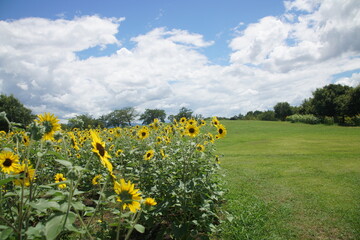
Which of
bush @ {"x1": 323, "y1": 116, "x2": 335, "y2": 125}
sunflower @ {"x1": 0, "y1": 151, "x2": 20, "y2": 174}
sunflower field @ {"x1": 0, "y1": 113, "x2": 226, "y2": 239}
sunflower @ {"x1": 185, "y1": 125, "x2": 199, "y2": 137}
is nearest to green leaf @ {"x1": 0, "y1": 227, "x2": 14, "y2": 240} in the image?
sunflower field @ {"x1": 0, "y1": 113, "x2": 226, "y2": 239}

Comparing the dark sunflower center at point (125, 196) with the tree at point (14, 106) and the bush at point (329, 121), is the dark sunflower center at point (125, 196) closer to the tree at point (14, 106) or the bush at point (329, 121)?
the tree at point (14, 106)

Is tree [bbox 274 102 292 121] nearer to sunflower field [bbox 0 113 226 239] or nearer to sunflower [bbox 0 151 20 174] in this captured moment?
sunflower field [bbox 0 113 226 239]

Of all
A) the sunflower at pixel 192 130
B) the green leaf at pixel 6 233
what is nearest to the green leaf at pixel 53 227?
the green leaf at pixel 6 233

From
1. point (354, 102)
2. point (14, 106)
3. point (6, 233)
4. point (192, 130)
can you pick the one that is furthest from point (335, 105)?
point (14, 106)

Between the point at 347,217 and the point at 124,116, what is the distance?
54158mm

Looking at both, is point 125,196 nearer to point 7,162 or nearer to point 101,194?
point 101,194

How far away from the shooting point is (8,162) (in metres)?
2.11

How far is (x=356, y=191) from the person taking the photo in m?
5.57

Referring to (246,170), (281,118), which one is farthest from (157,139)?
(281,118)

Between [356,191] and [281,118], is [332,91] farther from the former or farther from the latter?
[356,191]

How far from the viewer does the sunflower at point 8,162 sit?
2055 mm

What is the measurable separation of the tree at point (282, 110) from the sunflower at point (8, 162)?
65170mm

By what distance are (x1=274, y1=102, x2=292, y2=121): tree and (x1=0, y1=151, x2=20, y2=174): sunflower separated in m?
65.2

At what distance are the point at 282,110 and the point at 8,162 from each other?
65861mm
